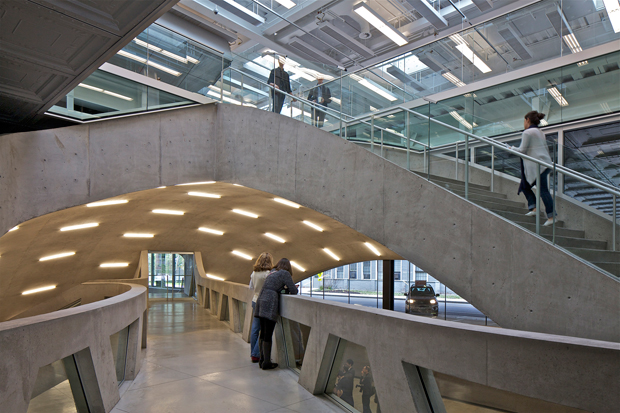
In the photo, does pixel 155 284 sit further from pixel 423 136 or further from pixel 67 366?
pixel 67 366

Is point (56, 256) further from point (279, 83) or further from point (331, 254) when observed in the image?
point (331, 254)

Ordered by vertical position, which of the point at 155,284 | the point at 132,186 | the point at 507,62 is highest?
the point at 507,62

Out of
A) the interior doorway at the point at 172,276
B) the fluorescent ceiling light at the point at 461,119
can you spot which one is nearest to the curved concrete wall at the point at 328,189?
the fluorescent ceiling light at the point at 461,119

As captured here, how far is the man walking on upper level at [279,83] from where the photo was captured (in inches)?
460

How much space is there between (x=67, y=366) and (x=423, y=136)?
6.57m

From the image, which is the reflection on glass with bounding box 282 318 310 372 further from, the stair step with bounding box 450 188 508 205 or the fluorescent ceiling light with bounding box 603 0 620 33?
the fluorescent ceiling light with bounding box 603 0 620 33

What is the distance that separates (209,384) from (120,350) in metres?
1.16

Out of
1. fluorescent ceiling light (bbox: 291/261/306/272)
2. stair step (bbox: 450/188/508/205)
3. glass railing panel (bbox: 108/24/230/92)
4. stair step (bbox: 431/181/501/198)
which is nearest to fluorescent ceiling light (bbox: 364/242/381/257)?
fluorescent ceiling light (bbox: 291/261/306/272)

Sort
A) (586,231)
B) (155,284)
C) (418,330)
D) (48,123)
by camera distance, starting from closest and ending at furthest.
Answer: (418,330), (586,231), (48,123), (155,284)

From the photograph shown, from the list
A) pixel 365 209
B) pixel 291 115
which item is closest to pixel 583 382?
pixel 365 209

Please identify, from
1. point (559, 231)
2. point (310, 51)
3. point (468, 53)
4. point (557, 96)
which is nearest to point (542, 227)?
point (559, 231)

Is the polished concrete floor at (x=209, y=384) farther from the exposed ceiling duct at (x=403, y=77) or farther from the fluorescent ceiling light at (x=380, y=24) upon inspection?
the fluorescent ceiling light at (x=380, y=24)

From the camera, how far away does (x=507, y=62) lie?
42.0 feet

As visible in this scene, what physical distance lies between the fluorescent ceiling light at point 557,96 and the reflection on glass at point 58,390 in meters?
11.9
